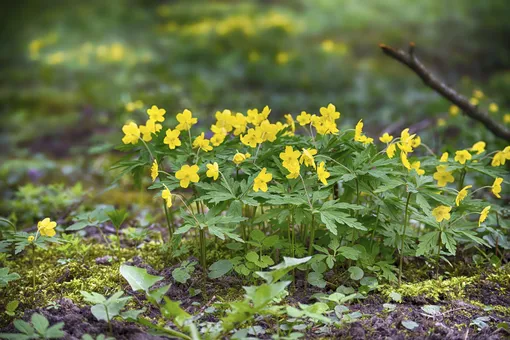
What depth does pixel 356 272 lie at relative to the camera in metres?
2.08

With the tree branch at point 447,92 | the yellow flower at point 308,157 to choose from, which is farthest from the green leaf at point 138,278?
the tree branch at point 447,92

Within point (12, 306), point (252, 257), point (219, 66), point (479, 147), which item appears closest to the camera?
point (12, 306)

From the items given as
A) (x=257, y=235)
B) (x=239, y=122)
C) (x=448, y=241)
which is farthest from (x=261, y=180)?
(x=448, y=241)

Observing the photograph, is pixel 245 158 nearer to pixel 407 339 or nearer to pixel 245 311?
pixel 245 311

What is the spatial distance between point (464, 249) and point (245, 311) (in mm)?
1293

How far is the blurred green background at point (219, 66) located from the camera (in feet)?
17.0

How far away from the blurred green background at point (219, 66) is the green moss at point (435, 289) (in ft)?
5.24

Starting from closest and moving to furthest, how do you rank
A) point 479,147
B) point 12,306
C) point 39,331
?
point 39,331, point 12,306, point 479,147

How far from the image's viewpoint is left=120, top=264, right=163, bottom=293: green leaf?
186cm

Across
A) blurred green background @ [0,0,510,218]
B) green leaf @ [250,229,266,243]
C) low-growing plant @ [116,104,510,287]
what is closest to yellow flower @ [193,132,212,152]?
low-growing plant @ [116,104,510,287]

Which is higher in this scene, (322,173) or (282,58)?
(322,173)

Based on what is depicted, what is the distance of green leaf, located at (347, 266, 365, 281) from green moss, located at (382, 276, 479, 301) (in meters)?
0.12

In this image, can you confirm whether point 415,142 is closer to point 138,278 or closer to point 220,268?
point 220,268

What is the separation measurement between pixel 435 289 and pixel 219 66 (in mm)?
5274
